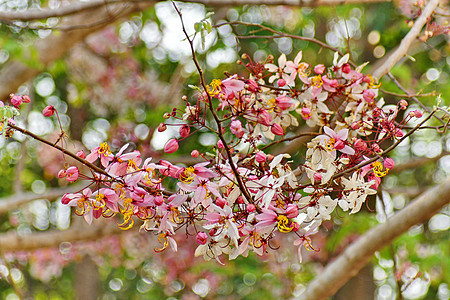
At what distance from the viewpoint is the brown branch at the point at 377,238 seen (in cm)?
157

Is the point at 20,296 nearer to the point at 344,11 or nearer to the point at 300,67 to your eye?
the point at 300,67

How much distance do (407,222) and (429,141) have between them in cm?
303

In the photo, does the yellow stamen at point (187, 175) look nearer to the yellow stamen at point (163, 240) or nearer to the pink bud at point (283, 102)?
the yellow stamen at point (163, 240)

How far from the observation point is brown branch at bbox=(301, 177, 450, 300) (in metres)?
1.57

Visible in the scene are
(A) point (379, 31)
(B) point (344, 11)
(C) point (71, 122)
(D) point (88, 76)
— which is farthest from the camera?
(D) point (88, 76)

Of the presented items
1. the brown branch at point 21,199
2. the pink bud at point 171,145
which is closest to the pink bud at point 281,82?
the pink bud at point 171,145

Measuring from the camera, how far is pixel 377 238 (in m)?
1.77

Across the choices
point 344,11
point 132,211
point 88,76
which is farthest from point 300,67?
point 88,76

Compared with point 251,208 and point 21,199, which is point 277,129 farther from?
point 21,199

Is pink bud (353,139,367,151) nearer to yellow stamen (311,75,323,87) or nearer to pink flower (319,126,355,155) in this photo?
pink flower (319,126,355,155)

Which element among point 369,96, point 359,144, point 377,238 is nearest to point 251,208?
point 359,144

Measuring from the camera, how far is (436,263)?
2402 millimetres

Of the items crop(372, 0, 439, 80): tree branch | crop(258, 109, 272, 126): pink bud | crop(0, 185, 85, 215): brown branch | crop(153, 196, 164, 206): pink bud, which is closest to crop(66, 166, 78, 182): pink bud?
crop(153, 196, 164, 206): pink bud

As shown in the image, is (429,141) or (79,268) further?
(79,268)
